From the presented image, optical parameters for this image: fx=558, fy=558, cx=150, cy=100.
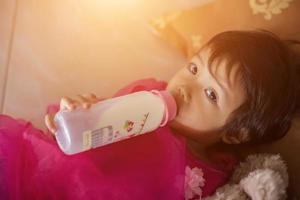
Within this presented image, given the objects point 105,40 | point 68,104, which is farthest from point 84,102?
point 105,40

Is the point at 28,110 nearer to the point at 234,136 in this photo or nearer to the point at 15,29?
the point at 15,29

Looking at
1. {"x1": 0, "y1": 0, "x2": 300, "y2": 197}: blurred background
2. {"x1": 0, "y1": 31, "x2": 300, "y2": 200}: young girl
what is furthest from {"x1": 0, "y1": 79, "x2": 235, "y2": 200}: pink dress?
{"x1": 0, "y1": 0, "x2": 300, "y2": 197}: blurred background

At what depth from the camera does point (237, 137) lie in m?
0.92

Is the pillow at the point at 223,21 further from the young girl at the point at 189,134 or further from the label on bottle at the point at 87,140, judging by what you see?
the label on bottle at the point at 87,140

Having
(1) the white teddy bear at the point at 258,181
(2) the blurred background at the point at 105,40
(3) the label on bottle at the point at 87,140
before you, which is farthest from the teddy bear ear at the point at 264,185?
(3) the label on bottle at the point at 87,140

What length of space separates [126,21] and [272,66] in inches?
11.4

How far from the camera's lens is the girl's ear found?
90cm

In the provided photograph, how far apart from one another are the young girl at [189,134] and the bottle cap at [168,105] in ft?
0.14

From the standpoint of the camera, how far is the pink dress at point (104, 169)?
786mm

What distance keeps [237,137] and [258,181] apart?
0.41 ft

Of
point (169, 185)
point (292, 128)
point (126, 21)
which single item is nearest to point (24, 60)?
point (126, 21)

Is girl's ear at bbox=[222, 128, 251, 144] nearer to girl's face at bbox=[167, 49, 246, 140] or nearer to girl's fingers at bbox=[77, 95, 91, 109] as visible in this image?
girl's face at bbox=[167, 49, 246, 140]

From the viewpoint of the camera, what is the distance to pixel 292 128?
93cm

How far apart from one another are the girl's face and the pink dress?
41 millimetres
